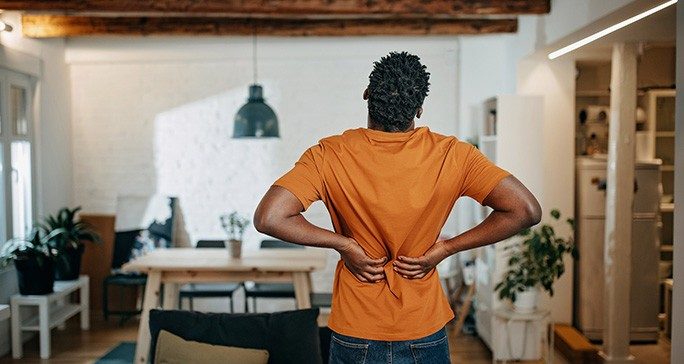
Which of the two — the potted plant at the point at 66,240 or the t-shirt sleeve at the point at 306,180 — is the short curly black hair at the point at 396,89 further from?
the potted plant at the point at 66,240

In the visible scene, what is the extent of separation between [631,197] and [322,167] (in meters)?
4.00

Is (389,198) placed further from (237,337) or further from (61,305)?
(61,305)

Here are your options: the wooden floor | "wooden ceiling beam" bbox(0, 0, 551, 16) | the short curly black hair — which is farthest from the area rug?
the short curly black hair

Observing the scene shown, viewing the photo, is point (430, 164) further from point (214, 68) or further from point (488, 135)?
point (214, 68)

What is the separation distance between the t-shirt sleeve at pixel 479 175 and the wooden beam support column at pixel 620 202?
12.1 ft

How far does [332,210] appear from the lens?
6.08 feet

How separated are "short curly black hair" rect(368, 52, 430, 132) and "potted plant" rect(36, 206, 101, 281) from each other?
193 inches

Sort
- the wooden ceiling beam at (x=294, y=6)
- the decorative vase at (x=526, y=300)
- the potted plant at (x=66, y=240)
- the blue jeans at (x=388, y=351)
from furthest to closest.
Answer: the potted plant at (x=66, y=240)
the decorative vase at (x=526, y=300)
the wooden ceiling beam at (x=294, y=6)
the blue jeans at (x=388, y=351)

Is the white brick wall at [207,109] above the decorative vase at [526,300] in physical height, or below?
above

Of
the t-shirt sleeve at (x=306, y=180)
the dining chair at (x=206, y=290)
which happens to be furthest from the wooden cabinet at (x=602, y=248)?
the t-shirt sleeve at (x=306, y=180)

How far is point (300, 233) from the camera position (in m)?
1.76

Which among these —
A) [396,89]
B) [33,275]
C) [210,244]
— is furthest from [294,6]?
[396,89]

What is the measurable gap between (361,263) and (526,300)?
369cm

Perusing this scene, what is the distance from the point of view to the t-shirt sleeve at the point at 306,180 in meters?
1.73
